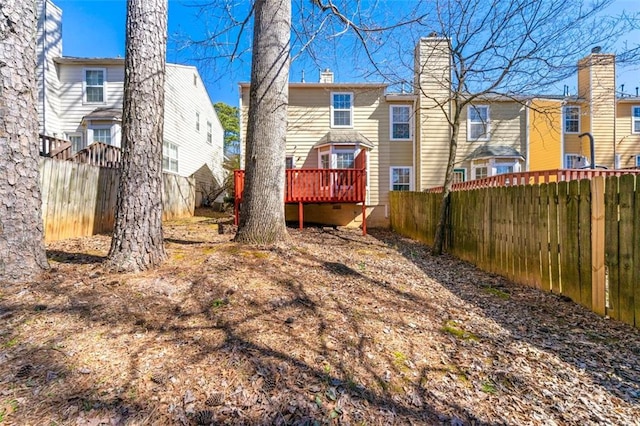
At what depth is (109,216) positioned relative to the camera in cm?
735

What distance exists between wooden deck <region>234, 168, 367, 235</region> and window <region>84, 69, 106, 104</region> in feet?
29.2

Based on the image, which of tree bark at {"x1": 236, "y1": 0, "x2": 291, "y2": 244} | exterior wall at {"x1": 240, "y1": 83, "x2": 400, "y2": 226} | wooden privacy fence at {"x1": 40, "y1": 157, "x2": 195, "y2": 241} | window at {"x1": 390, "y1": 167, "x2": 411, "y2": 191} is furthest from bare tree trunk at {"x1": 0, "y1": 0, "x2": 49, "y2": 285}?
window at {"x1": 390, "y1": 167, "x2": 411, "y2": 191}

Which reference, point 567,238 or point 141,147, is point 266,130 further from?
point 567,238

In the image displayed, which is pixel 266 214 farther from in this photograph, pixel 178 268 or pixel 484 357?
pixel 484 357

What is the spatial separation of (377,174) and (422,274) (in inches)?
308

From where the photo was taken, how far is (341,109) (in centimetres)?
1223

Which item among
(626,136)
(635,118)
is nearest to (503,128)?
(626,136)

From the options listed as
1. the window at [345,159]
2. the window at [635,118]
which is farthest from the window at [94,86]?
the window at [635,118]

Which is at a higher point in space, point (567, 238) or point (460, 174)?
point (460, 174)

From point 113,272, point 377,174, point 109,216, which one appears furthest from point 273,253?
point 377,174

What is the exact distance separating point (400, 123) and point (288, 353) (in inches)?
460

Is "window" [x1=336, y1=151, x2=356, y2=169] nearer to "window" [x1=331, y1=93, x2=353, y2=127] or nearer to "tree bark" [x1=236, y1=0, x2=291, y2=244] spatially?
"window" [x1=331, y1=93, x2=353, y2=127]

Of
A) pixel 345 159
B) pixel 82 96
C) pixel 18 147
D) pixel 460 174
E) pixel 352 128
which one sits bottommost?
pixel 18 147

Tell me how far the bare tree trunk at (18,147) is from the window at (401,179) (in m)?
10.9
